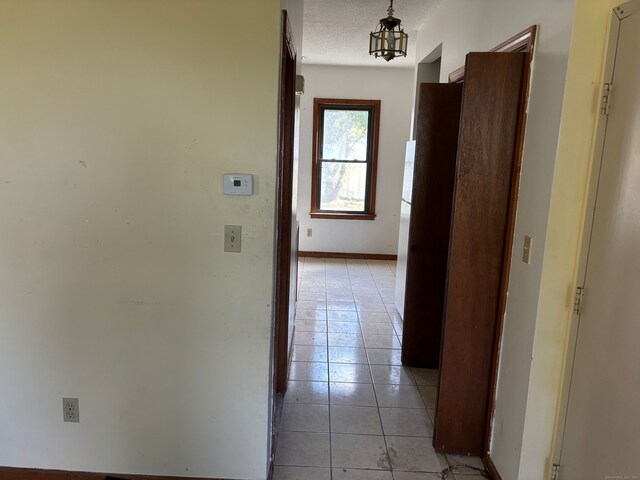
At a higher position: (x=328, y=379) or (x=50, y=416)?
(x=50, y=416)

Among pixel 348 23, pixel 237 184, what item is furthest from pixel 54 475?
pixel 348 23

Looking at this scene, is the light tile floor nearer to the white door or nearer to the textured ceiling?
the white door

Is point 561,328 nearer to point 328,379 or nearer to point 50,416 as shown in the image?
point 328,379

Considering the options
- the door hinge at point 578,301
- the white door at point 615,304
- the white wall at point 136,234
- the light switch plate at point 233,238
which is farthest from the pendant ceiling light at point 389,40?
the door hinge at point 578,301

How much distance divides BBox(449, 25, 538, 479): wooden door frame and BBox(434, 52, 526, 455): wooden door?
2 cm

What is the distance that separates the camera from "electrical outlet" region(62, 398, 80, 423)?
1.98m

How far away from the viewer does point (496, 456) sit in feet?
7.15

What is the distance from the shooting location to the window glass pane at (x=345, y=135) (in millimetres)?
6457

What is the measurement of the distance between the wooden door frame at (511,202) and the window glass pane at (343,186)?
422cm

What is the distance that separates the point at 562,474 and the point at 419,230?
1664 millimetres

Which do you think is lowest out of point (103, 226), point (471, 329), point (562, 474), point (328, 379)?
point (328, 379)

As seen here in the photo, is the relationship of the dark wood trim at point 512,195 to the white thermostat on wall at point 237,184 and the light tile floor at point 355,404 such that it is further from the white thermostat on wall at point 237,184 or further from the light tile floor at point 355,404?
the white thermostat on wall at point 237,184

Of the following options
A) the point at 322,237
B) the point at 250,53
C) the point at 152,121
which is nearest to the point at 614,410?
the point at 250,53

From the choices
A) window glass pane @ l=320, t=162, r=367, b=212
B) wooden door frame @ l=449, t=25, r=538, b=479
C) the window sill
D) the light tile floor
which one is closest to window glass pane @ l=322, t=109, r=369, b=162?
window glass pane @ l=320, t=162, r=367, b=212
